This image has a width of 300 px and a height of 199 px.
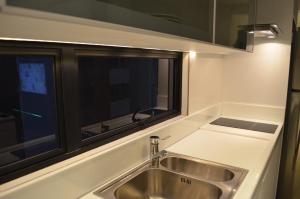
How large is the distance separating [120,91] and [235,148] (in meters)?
0.95

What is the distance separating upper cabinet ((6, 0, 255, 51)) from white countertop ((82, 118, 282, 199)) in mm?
707

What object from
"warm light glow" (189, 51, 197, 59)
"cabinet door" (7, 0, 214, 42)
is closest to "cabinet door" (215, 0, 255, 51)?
"cabinet door" (7, 0, 214, 42)

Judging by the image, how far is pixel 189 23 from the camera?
971 mm

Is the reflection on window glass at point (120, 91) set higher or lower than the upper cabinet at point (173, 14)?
lower

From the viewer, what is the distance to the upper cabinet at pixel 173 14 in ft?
1.55

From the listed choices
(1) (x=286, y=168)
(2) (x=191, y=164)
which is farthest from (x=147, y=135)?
(1) (x=286, y=168)

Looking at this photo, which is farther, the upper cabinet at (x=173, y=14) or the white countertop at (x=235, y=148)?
the white countertop at (x=235, y=148)

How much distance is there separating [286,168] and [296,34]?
1433 millimetres

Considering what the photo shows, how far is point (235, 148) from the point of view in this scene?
5.48 ft

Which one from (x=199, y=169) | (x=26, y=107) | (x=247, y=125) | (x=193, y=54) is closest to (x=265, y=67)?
(x=247, y=125)

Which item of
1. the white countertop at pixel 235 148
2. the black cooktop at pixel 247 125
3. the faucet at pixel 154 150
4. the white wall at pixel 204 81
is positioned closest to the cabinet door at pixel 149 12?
the faucet at pixel 154 150

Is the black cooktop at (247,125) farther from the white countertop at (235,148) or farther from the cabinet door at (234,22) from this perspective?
the cabinet door at (234,22)

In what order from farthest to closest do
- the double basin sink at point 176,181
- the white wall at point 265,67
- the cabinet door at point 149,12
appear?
the white wall at point 265,67 < the double basin sink at point 176,181 < the cabinet door at point 149,12

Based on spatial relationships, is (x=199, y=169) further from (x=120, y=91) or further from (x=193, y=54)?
(x=193, y=54)
